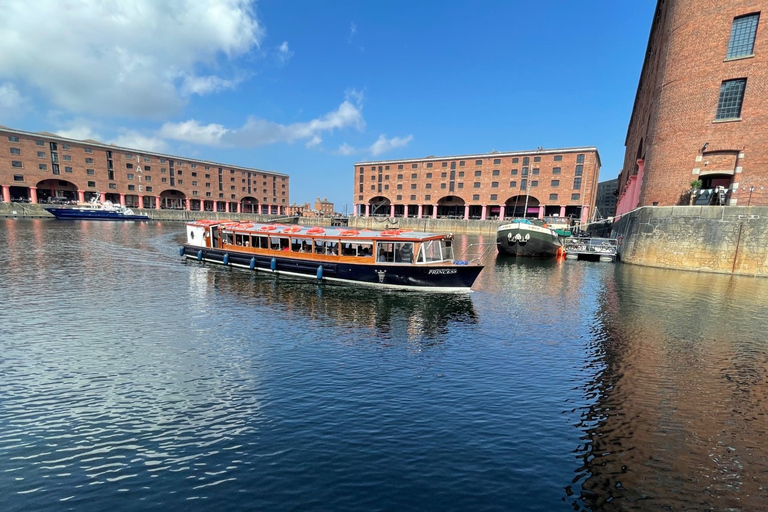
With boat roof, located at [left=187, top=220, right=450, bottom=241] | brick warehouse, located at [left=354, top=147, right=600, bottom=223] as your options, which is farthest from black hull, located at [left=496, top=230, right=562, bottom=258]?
brick warehouse, located at [left=354, top=147, right=600, bottom=223]

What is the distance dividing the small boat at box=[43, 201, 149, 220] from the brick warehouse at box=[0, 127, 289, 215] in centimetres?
728

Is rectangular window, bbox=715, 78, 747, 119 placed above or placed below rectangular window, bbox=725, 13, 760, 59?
below

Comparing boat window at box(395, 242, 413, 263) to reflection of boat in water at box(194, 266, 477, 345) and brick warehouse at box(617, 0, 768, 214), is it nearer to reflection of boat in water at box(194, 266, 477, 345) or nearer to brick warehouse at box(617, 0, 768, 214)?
reflection of boat in water at box(194, 266, 477, 345)

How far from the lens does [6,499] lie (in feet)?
21.3

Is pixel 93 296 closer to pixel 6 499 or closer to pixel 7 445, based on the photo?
pixel 7 445

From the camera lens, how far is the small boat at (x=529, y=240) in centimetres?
4509

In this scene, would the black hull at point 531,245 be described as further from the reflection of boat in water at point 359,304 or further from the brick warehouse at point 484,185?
the brick warehouse at point 484,185

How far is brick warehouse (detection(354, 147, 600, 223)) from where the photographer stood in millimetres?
85500

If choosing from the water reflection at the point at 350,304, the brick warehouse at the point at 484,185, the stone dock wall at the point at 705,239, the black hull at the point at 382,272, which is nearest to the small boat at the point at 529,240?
the stone dock wall at the point at 705,239

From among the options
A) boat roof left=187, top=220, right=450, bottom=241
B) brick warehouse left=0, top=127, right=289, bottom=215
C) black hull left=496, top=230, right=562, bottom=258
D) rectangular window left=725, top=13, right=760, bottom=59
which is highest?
rectangular window left=725, top=13, right=760, bottom=59

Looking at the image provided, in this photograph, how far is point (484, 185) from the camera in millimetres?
96875

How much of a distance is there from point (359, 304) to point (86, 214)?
98622 mm

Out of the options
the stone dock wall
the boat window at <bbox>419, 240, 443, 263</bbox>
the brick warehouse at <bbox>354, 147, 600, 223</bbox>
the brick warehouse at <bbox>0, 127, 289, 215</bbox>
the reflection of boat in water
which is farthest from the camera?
the brick warehouse at <bbox>0, 127, 289, 215</bbox>

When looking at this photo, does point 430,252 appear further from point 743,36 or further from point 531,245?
point 743,36
